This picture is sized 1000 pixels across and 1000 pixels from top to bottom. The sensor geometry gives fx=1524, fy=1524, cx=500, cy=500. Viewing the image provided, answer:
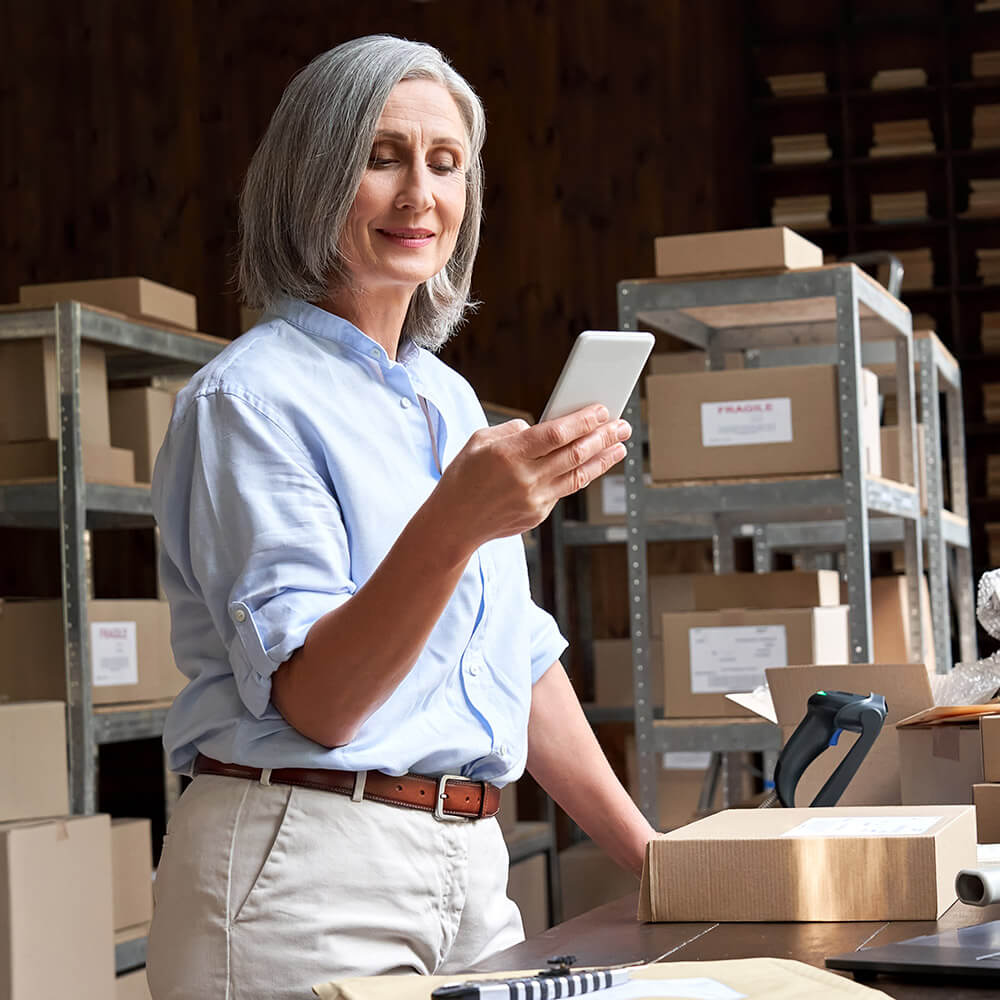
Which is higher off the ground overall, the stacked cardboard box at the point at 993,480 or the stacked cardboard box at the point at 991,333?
the stacked cardboard box at the point at 991,333

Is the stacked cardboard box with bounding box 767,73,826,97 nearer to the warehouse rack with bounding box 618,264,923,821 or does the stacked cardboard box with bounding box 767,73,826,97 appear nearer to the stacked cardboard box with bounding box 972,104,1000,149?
the stacked cardboard box with bounding box 972,104,1000,149

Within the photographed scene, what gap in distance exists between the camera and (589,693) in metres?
6.05

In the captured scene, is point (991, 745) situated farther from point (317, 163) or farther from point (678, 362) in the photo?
point (678, 362)

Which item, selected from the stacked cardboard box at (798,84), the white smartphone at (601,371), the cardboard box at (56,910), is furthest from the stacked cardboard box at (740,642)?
the stacked cardboard box at (798,84)

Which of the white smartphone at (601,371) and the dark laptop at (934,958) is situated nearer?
the dark laptop at (934,958)

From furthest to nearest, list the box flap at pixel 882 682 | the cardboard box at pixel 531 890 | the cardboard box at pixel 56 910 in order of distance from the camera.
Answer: the cardboard box at pixel 531 890, the cardboard box at pixel 56 910, the box flap at pixel 882 682

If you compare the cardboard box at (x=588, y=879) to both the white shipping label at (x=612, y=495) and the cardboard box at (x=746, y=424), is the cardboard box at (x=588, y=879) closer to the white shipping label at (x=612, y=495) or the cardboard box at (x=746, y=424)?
the white shipping label at (x=612, y=495)

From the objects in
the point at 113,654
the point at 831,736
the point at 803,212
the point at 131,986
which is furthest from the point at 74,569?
the point at 803,212

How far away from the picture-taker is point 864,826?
1188mm

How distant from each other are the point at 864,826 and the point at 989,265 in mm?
5760

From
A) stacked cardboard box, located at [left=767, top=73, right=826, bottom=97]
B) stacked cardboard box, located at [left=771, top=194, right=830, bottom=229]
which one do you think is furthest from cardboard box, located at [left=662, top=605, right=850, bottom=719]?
stacked cardboard box, located at [left=767, top=73, right=826, bottom=97]

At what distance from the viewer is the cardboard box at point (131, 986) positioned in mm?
3373

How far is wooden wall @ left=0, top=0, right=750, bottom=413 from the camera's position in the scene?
6.42 m

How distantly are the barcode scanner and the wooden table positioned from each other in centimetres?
34
